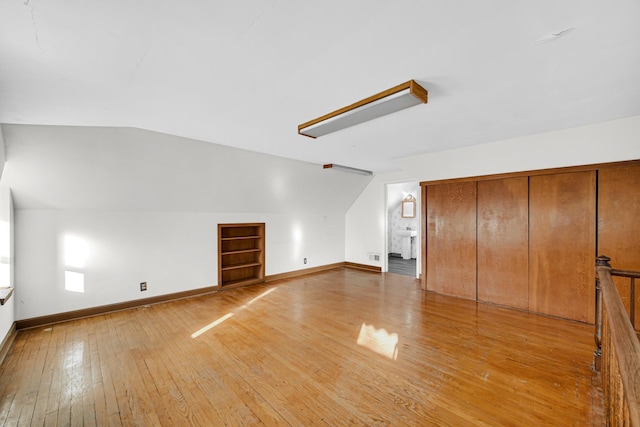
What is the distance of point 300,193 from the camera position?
17.5 feet

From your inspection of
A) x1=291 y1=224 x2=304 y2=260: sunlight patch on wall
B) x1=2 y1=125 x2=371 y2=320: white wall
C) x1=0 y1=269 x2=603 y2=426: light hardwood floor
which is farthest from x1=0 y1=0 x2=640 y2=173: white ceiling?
x1=291 y1=224 x2=304 y2=260: sunlight patch on wall

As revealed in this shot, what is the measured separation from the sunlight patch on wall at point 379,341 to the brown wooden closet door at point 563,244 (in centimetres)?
225

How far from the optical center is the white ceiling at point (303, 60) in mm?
1229

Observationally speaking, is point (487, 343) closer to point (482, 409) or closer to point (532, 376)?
point (532, 376)

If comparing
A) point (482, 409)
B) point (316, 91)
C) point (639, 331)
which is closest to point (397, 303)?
point (482, 409)

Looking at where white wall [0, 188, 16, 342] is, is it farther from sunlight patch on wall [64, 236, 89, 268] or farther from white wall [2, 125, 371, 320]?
sunlight patch on wall [64, 236, 89, 268]

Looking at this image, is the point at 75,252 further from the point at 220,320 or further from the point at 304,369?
the point at 304,369

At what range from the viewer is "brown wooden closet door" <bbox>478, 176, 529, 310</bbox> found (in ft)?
12.0

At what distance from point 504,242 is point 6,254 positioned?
611 cm

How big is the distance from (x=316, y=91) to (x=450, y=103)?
1199 mm

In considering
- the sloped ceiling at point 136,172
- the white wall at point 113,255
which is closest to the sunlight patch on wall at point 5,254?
the white wall at point 113,255

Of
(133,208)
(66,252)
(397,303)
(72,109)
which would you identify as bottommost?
(397,303)

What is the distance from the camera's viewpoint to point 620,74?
6.17ft

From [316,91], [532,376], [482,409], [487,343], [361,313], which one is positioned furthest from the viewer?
[361,313]
